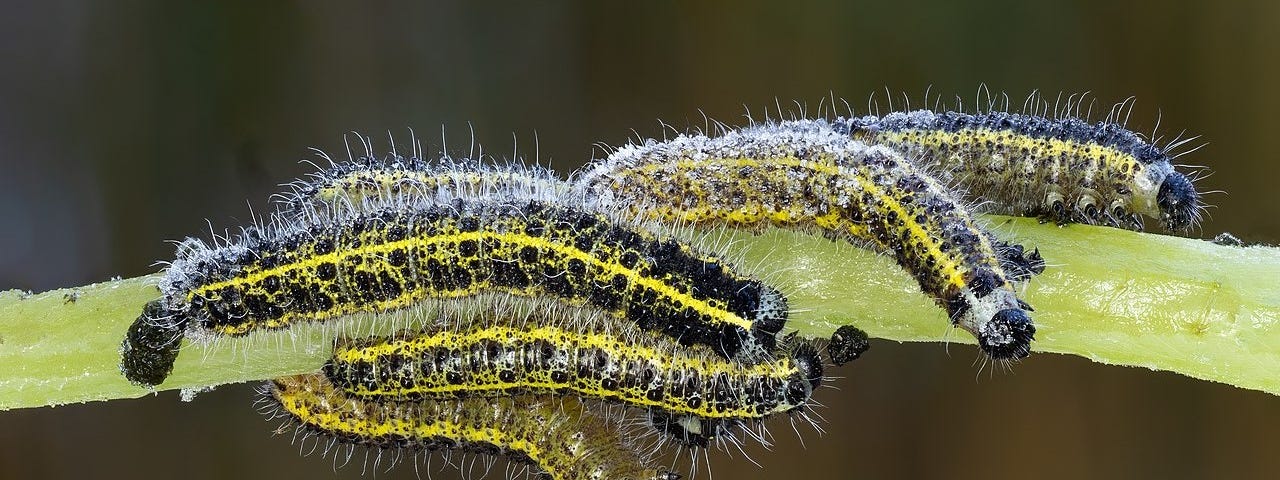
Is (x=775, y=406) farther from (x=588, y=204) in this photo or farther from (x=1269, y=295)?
(x=1269, y=295)

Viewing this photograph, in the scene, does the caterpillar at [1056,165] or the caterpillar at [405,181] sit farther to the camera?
the caterpillar at [405,181]

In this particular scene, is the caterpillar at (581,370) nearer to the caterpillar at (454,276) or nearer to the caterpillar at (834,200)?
the caterpillar at (454,276)

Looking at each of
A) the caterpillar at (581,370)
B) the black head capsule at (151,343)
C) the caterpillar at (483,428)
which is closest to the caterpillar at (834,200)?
the caterpillar at (581,370)

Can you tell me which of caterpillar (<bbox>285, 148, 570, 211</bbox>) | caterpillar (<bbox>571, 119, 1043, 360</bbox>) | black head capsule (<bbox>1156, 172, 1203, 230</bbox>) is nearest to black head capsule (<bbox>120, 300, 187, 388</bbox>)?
caterpillar (<bbox>285, 148, 570, 211</bbox>)

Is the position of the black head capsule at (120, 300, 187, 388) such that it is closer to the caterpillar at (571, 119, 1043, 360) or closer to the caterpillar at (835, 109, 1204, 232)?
the caterpillar at (571, 119, 1043, 360)

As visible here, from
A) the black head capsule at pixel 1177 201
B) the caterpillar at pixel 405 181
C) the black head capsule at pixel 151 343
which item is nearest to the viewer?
the black head capsule at pixel 151 343

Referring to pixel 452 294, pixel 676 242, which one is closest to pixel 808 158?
pixel 676 242

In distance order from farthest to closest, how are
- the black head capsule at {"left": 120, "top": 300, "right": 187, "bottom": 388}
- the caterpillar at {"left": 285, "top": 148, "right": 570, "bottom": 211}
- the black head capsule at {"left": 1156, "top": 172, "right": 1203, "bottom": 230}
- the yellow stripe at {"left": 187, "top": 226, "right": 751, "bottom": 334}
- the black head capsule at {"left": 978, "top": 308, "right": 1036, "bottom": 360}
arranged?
the caterpillar at {"left": 285, "top": 148, "right": 570, "bottom": 211}, the black head capsule at {"left": 1156, "top": 172, "right": 1203, "bottom": 230}, the black head capsule at {"left": 120, "top": 300, "right": 187, "bottom": 388}, the yellow stripe at {"left": 187, "top": 226, "right": 751, "bottom": 334}, the black head capsule at {"left": 978, "top": 308, "right": 1036, "bottom": 360}

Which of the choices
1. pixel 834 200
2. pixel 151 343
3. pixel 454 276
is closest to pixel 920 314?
pixel 834 200

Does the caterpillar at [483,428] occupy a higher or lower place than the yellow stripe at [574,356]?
lower

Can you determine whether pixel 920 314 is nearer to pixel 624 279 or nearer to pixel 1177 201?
pixel 624 279
